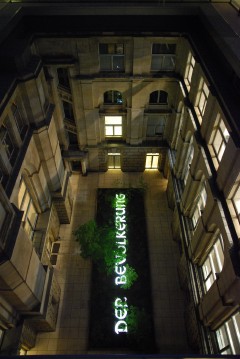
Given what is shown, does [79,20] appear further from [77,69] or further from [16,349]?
[16,349]

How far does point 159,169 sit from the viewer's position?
3688 centimetres

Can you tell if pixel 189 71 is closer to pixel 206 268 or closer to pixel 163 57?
pixel 163 57

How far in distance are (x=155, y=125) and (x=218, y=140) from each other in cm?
1356

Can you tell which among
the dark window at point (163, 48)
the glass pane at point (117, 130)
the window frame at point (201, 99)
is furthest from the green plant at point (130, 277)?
the dark window at point (163, 48)

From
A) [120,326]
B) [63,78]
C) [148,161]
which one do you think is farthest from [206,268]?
[63,78]

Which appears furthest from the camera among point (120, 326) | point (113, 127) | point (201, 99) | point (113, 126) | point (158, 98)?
point (113, 127)

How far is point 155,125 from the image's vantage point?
106ft

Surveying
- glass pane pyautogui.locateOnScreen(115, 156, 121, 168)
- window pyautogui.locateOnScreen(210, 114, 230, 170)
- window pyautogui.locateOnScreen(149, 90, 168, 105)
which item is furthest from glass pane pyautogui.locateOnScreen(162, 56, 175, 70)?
glass pane pyautogui.locateOnScreen(115, 156, 121, 168)

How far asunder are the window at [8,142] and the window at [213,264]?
14545 millimetres

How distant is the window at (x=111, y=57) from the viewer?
25547 mm

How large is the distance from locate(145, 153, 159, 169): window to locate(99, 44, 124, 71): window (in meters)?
11.6

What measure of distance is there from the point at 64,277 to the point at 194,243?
12974 millimetres

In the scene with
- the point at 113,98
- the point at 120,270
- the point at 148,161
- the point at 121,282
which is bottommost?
the point at 121,282

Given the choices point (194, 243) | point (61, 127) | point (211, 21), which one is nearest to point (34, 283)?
point (194, 243)
